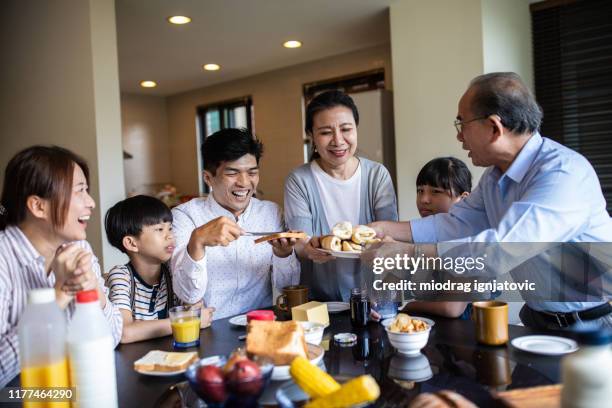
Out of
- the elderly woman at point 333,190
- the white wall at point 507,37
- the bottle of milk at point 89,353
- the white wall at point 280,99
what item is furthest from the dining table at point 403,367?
the white wall at point 280,99

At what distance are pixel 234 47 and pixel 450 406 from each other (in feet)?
16.0

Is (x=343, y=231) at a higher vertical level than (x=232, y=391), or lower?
higher

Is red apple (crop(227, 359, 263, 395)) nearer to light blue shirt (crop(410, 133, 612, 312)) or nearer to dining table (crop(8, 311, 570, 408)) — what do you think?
dining table (crop(8, 311, 570, 408))

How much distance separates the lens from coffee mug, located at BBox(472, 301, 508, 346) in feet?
4.47

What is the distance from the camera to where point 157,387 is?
119 centimetres

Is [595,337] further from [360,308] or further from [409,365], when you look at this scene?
[360,308]

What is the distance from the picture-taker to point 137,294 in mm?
1850

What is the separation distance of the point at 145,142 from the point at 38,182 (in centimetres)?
668

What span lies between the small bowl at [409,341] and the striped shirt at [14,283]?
33.8 inches

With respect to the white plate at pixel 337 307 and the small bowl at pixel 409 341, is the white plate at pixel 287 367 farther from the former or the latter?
the white plate at pixel 337 307

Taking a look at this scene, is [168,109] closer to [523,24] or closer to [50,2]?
[50,2]

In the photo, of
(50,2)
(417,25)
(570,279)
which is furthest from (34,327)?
(417,25)

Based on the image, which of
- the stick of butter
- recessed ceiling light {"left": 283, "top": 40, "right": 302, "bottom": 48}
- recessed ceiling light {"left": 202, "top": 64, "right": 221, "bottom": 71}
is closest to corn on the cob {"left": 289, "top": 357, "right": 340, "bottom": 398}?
the stick of butter

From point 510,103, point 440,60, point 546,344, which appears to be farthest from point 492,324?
point 440,60
